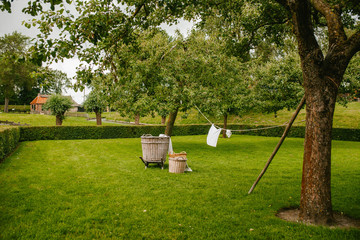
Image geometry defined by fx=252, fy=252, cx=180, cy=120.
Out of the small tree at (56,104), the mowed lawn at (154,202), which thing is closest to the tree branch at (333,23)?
the mowed lawn at (154,202)

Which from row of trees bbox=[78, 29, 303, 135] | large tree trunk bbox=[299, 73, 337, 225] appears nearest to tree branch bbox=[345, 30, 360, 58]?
large tree trunk bbox=[299, 73, 337, 225]

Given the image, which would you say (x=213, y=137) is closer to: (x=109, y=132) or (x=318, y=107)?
(x=318, y=107)

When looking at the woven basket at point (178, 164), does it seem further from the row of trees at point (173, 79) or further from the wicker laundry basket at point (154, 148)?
the row of trees at point (173, 79)

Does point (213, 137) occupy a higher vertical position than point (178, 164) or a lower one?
higher

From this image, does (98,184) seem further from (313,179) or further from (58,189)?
(313,179)

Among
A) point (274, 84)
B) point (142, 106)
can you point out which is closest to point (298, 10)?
point (142, 106)

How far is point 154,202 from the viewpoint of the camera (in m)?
5.99

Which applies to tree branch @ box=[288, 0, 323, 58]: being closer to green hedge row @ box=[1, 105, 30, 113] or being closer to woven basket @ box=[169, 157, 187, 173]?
woven basket @ box=[169, 157, 187, 173]

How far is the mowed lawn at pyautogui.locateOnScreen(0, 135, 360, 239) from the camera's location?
442 cm

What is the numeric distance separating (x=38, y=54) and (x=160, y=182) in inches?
197

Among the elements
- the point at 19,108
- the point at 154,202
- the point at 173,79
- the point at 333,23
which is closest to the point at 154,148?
the point at 154,202

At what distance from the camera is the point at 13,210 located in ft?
17.7

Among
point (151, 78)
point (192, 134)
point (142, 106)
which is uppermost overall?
point (151, 78)

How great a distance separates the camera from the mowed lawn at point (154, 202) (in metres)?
4.42
